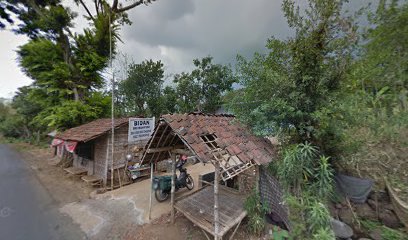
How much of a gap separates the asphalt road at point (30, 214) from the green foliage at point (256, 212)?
174 inches

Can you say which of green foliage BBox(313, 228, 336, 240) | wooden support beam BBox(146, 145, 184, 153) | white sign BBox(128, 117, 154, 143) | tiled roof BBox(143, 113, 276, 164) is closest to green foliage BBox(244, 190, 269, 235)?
A: tiled roof BBox(143, 113, 276, 164)

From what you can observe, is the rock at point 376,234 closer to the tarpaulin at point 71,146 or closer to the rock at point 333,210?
the rock at point 333,210

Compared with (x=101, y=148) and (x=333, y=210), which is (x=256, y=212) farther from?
(x=101, y=148)

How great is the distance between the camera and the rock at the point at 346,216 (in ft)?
12.8

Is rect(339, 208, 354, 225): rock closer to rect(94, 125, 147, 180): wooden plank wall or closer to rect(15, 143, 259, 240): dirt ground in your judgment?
rect(15, 143, 259, 240): dirt ground

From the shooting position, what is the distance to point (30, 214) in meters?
5.64

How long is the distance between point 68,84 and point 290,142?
12.2 meters

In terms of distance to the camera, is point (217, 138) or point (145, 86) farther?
point (145, 86)

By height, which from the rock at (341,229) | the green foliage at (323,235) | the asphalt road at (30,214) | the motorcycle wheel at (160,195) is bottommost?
the asphalt road at (30,214)

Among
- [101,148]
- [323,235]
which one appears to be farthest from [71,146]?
[323,235]

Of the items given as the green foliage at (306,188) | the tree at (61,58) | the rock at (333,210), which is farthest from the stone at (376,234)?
the tree at (61,58)

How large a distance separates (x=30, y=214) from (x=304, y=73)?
9137mm

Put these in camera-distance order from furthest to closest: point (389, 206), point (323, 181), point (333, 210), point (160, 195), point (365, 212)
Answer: point (160, 195)
point (333, 210)
point (365, 212)
point (389, 206)
point (323, 181)

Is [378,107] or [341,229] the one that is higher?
[378,107]
